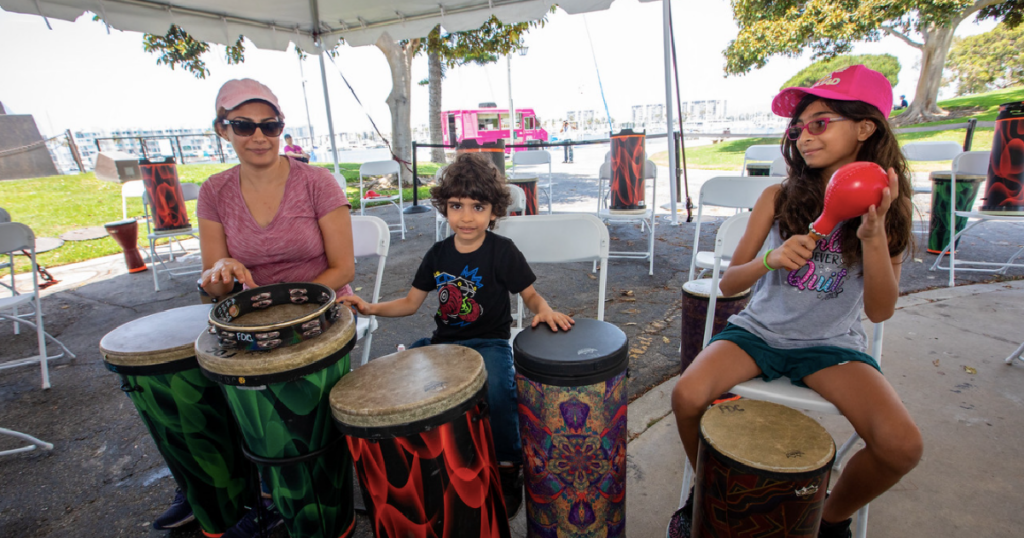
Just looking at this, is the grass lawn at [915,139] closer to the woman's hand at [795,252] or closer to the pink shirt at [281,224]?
the woman's hand at [795,252]

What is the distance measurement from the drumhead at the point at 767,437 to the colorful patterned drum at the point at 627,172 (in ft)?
12.8

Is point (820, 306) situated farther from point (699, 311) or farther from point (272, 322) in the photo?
point (272, 322)

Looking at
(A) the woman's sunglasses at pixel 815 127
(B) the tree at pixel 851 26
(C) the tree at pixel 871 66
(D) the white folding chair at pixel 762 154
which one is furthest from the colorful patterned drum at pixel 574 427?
(C) the tree at pixel 871 66

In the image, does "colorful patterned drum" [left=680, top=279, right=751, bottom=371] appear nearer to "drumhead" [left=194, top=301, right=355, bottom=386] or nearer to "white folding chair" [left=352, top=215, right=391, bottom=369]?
"white folding chair" [left=352, top=215, right=391, bottom=369]

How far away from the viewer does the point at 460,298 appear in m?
1.98

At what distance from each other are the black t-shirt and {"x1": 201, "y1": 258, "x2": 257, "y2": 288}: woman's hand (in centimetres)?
71

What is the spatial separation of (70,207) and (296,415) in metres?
11.7

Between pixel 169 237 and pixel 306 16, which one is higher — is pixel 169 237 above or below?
below

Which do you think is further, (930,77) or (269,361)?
(930,77)

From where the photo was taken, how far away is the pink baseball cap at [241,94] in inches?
74.2

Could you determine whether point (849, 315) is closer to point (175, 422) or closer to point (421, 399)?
point (421, 399)

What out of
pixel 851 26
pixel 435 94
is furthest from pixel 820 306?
pixel 851 26

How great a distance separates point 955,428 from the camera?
2158 mm

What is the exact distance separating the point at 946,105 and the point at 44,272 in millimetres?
33404
